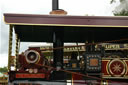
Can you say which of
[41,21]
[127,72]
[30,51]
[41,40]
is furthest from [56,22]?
[41,40]

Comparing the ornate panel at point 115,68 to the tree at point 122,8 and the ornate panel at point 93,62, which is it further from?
the tree at point 122,8

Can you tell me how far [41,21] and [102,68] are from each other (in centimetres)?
211

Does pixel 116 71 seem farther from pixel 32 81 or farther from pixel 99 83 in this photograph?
pixel 32 81

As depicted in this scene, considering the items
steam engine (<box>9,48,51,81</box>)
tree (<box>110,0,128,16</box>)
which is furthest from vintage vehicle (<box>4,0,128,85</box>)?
tree (<box>110,0,128,16</box>)

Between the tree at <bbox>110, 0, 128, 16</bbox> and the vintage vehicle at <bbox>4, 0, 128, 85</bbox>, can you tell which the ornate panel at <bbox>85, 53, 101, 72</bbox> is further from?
the tree at <bbox>110, 0, 128, 16</bbox>

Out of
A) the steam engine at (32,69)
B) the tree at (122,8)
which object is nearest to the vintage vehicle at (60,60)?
the steam engine at (32,69)

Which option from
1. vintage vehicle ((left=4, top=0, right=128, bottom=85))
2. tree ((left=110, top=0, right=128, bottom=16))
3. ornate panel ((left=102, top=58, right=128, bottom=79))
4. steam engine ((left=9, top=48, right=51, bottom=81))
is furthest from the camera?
tree ((left=110, top=0, right=128, bottom=16))

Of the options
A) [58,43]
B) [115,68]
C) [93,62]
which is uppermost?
[58,43]

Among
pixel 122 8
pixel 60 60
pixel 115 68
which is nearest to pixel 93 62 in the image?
pixel 115 68

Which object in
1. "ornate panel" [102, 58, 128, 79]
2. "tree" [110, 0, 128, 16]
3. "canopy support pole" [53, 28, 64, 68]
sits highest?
"tree" [110, 0, 128, 16]

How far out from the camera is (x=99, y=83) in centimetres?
576

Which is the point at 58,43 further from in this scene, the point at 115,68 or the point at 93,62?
the point at 115,68

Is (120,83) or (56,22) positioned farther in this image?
(120,83)

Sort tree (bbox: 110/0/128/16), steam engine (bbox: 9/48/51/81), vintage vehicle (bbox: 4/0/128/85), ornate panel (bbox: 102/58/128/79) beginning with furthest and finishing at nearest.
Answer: tree (bbox: 110/0/128/16) < ornate panel (bbox: 102/58/128/79) < steam engine (bbox: 9/48/51/81) < vintage vehicle (bbox: 4/0/128/85)
